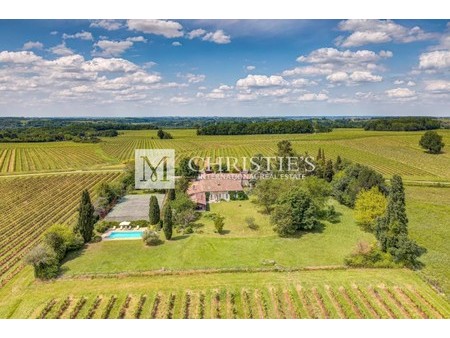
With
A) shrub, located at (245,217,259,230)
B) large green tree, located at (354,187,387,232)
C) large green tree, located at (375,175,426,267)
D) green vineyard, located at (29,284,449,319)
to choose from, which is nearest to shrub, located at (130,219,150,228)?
shrub, located at (245,217,259,230)

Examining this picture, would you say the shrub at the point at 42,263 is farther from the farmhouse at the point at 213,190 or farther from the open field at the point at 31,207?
the farmhouse at the point at 213,190

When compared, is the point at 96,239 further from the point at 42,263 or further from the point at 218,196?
the point at 218,196

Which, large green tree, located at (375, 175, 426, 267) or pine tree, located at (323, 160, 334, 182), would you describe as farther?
pine tree, located at (323, 160, 334, 182)

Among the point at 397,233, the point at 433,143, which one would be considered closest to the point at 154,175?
the point at 397,233

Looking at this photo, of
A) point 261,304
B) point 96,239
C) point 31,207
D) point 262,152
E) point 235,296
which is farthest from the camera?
point 262,152

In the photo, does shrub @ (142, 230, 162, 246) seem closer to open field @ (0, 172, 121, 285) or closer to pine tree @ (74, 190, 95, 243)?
pine tree @ (74, 190, 95, 243)
